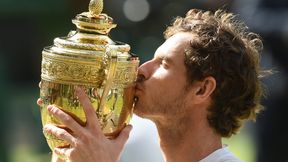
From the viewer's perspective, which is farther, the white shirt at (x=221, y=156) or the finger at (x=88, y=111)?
the white shirt at (x=221, y=156)

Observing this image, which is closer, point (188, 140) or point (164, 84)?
point (164, 84)

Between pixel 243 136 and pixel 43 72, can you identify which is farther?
pixel 243 136

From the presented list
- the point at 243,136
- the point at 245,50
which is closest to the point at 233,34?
the point at 245,50

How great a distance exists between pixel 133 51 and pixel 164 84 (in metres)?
6.05

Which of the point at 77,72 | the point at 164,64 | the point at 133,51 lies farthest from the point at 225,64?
the point at 133,51

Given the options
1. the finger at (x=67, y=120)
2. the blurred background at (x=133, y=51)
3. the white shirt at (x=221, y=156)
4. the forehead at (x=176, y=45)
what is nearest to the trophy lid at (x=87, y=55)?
the finger at (x=67, y=120)

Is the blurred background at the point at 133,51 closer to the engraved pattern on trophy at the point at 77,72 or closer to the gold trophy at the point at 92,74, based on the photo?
the gold trophy at the point at 92,74

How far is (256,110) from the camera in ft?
12.8

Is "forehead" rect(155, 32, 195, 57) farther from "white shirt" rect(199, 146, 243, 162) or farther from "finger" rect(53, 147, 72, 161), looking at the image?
"finger" rect(53, 147, 72, 161)

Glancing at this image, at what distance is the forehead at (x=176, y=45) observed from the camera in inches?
143

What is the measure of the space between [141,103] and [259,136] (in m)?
3.88

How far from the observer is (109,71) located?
3.31 metres

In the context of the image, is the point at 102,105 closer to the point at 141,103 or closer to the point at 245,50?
the point at 141,103

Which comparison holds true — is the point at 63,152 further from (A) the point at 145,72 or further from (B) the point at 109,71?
(A) the point at 145,72
